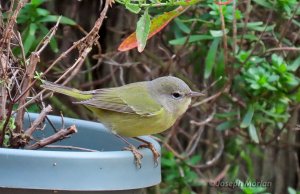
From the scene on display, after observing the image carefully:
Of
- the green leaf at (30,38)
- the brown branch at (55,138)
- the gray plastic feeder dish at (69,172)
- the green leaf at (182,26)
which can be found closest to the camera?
the gray plastic feeder dish at (69,172)

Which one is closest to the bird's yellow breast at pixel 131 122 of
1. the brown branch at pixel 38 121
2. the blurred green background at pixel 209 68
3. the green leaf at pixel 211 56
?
the brown branch at pixel 38 121

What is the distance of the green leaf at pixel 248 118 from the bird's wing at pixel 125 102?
2.72ft

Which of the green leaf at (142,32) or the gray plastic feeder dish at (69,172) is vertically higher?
the green leaf at (142,32)

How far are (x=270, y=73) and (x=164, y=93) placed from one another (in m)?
0.80

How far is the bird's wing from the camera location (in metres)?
2.81

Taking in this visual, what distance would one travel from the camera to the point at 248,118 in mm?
3678

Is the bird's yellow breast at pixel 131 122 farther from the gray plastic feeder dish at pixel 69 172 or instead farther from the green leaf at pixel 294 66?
the green leaf at pixel 294 66

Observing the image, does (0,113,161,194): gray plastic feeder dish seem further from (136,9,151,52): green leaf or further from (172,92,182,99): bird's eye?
(172,92,182,99): bird's eye

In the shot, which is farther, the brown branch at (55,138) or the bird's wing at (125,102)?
the bird's wing at (125,102)

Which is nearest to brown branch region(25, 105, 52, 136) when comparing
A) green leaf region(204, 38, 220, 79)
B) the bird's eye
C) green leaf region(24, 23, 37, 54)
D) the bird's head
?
the bird's head

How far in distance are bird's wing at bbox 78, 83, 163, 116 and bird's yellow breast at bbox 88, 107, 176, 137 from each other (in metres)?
0.02

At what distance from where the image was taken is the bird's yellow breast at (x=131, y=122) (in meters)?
2.73

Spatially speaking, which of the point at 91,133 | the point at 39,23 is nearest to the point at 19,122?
the point at 91,133

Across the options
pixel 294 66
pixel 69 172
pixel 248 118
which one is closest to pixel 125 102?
pixel 69 172
